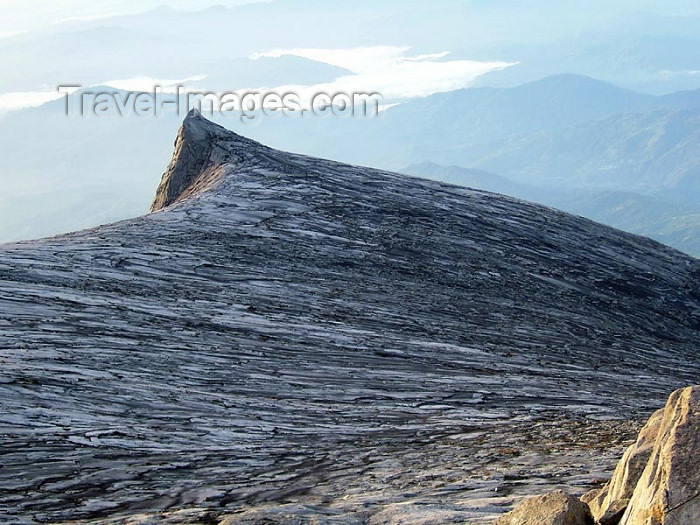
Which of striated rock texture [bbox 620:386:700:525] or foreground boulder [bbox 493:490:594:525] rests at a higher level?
striated rock texture [bbox 620:386:700:525]

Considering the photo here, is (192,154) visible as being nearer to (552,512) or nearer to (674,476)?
(552,512)

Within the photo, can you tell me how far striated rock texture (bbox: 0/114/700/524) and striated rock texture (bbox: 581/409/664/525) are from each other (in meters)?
3.08

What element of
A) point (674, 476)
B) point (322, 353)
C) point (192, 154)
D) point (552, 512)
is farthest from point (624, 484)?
point (192, 154)

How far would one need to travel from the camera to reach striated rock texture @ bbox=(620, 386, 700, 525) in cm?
1188

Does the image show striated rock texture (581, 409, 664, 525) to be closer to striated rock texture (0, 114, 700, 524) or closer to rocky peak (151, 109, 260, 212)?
striated rock texture (0, 114, 700, 524)

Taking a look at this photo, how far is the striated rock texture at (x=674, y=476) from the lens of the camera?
11875 mm

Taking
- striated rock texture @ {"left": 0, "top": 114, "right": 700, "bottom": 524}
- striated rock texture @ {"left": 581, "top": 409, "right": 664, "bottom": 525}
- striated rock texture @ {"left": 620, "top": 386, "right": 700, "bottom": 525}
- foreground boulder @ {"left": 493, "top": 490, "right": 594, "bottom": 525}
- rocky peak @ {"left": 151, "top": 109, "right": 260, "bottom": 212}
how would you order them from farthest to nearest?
1. rocky peak @ {"left": 151, "top": 109, "right": 260, "bottom": 212}
2. striated rock texture @ {"left": 0, "top": 114, "right": 700, "bottom": 524}
3. striated rock texture @ {"left": 581, "top": 409, "right": 664, "bottom": 525}
4. foreground boulder @ {"left": 493, "top": 490, "right": 594, "bottom": 525}
5. striated rock texture @ {"left": 620, "top": 386, "right": 700, "bottom": 525}

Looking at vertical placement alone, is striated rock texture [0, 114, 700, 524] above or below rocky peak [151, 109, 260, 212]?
below

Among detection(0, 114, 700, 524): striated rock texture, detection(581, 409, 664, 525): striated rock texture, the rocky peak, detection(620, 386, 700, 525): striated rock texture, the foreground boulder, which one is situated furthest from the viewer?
the rocky peak

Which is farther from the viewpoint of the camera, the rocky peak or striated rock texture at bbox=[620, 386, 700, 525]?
the rocky peak

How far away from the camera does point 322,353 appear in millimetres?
32031

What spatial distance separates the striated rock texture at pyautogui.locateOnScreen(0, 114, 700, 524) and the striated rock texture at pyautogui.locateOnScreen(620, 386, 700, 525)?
447 centimetres

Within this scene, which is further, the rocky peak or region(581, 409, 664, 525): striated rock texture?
the rocky peak

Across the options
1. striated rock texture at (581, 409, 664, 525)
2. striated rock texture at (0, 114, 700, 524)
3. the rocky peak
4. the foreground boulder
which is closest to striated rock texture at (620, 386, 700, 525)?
striated rock texture at (581, 409, 664, 525)
